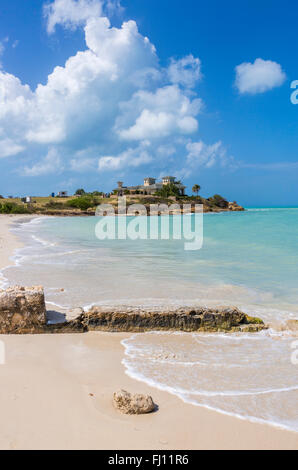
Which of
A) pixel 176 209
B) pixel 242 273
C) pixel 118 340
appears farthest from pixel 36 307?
pixel 176 209

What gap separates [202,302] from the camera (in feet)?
25.0

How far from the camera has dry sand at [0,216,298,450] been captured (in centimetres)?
295

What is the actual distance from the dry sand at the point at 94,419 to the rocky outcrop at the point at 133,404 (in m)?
0.06

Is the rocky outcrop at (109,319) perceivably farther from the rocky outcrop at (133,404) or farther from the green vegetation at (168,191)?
the green vegetation at (168,191)

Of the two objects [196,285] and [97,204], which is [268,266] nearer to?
[196,285]

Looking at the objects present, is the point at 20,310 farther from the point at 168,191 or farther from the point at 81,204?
the point at 168,191

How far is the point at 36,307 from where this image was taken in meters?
5.45

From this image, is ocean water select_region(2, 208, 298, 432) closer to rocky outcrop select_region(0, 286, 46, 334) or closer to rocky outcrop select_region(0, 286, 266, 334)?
rocky outcrop select_region(0, 286, 266, 334)

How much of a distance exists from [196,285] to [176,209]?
90.5 metres

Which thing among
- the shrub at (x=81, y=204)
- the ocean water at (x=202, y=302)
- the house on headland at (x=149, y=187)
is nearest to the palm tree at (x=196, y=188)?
the house on headland at (x=149, y=187)

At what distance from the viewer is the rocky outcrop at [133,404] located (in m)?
3.35

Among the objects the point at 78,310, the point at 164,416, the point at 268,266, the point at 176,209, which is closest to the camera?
the point at 164,416

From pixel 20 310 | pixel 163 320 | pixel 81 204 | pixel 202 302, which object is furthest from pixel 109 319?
pixel 81 204

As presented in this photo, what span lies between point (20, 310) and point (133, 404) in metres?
2.86
